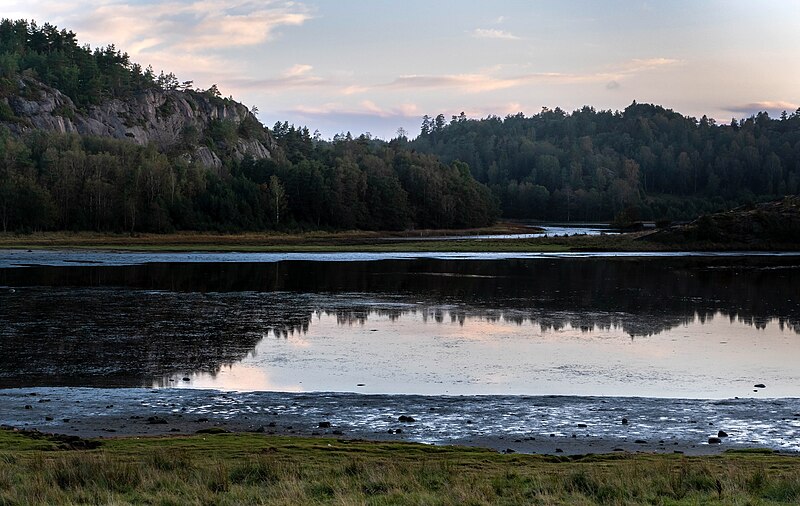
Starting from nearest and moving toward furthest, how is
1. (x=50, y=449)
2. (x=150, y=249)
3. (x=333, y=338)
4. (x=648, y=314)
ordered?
1. (x=50, y=449)
2. (x=333, y=338)
3. (x=648, y=314)
4. (x=150, y=249)

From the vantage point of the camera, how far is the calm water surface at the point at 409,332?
26.0 metres

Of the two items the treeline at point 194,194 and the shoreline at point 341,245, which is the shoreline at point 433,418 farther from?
the treeline at point 194,194

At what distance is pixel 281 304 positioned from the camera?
151 feet

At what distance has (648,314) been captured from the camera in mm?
42219

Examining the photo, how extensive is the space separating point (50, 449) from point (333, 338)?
1827 cm

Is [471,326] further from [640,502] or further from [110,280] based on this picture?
[110,280]

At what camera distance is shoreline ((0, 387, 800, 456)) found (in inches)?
724

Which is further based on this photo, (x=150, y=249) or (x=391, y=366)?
(x=150, y=249)

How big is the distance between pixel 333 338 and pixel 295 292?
19021 mm

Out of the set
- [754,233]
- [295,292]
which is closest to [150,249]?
[295,292]

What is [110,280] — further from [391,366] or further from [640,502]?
[640,502]

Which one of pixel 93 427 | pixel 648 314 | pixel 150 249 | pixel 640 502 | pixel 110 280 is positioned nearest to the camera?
pixel 640 502

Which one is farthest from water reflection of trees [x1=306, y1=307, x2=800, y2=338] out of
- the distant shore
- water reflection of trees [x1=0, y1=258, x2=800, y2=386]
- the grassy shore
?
the distant shore

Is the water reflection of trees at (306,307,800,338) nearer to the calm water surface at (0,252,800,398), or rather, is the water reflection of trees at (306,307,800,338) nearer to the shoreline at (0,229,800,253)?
the calm water surface at (0,252,800,398)
